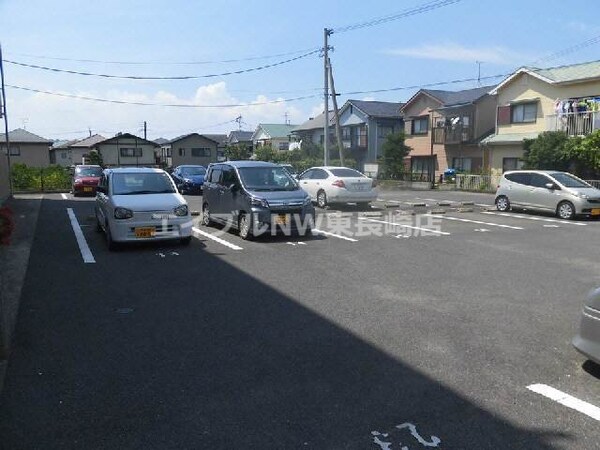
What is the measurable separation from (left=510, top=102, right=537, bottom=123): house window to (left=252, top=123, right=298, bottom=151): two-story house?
33.9 metres

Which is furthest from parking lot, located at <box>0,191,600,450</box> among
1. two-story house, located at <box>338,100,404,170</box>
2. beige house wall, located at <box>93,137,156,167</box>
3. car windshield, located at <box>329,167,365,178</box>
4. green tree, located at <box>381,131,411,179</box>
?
beige house wall, located at <box>93,137,156,167</box>

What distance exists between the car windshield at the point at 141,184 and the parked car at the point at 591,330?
26.8 ft

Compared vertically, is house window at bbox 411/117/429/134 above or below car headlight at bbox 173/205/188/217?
above

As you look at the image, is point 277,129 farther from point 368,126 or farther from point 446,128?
point 446,128

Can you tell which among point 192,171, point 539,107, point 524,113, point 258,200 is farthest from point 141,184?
point 524,113

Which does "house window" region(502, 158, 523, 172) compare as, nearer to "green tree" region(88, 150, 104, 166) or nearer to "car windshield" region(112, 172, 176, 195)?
"car windshield" region(112, 172, 176, 195)

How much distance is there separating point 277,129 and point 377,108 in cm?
2202

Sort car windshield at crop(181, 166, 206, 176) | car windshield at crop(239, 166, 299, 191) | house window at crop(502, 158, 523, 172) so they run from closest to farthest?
car windshield at crop(239, 166, 299, 191) < car windshield at crop(181, 166, 206, 176) < house window at crop(502, 158, 523, 172)

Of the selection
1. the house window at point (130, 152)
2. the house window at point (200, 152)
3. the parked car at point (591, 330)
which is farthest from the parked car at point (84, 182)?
the house window at point (200, 152)

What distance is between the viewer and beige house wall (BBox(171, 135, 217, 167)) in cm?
5656

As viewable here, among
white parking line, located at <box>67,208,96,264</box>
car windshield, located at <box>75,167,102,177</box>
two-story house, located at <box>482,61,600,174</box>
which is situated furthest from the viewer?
two-story house, located at <box>482,61,600,174</box>

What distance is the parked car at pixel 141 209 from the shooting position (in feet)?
29.8

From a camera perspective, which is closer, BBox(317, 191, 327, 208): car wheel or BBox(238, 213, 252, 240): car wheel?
BBox(238, 213, 252, 240): car wheel

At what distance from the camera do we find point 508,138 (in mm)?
27859
